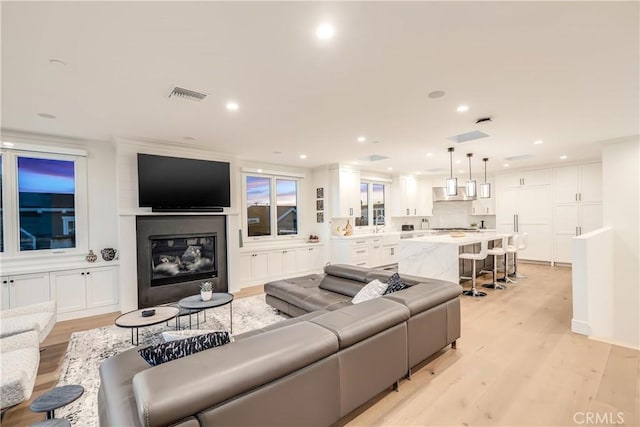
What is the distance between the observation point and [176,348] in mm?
1634

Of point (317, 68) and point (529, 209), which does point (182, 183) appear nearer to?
point (317, 68)

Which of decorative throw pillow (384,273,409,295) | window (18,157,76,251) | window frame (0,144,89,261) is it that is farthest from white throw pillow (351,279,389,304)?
window (18,157,76,251)

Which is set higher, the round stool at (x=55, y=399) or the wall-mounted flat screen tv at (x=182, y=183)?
the wall-mounted flat screen tv at (x=182, y=183)

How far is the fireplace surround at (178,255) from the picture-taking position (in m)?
4.73

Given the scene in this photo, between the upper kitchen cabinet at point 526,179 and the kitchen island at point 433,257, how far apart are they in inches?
121

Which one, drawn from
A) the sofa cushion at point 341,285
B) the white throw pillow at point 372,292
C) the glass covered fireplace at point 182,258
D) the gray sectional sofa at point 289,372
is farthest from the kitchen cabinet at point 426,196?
the gray sectional sofa at point 289,372

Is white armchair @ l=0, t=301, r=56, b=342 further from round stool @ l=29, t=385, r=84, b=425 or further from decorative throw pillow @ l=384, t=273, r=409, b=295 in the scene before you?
decorative throw pillow @ l=384, t=273, r=409, b=295

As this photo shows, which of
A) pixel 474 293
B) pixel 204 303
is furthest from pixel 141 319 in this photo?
pixel 474 293

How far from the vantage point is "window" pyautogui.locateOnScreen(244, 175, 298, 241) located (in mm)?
6520

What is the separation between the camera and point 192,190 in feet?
16.6

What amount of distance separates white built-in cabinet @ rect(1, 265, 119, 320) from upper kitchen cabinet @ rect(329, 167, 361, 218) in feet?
14.9

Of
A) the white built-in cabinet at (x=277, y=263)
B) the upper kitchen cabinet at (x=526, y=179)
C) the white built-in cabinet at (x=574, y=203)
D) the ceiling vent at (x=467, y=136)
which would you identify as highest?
the ceiling vent at (x=467, y=136)

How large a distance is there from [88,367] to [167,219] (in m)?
2.56

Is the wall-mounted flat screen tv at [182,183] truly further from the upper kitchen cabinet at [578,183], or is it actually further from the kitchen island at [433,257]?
the upper kitchen cabinet at [578,183]
